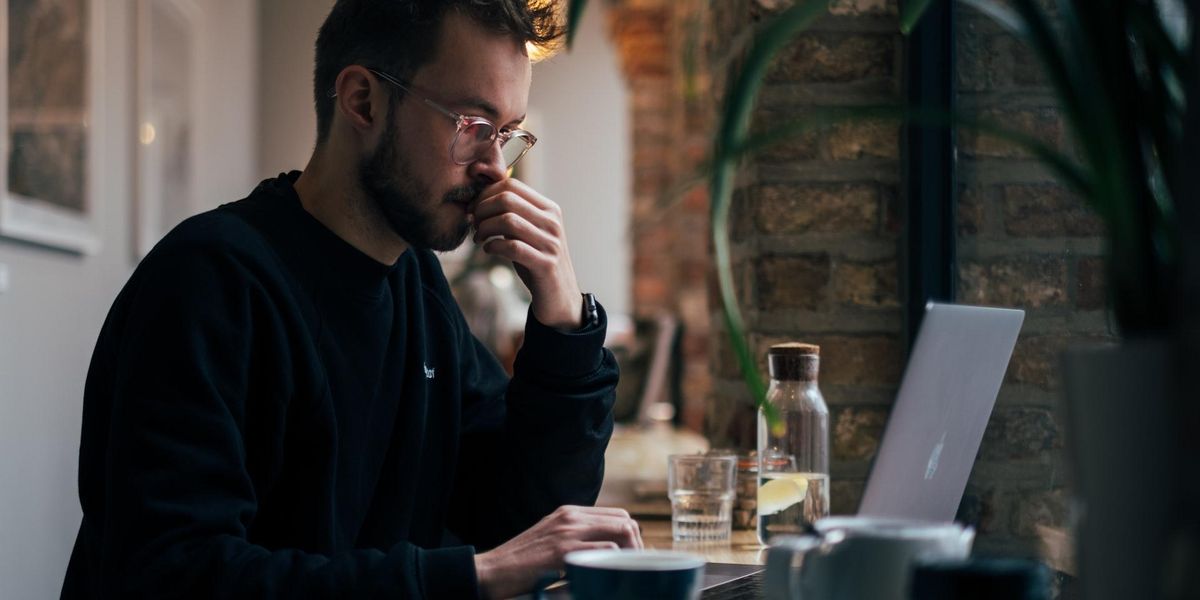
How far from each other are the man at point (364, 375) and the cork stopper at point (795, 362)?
0.70 feet

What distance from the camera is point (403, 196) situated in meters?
1.50

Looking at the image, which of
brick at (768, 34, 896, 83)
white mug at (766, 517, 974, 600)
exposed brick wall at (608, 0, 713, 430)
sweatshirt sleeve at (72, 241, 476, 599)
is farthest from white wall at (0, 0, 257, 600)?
exposed brick wall at (608, 0, 713, 430)

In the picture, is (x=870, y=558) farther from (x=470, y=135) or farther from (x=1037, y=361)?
(x=1037, y=361)

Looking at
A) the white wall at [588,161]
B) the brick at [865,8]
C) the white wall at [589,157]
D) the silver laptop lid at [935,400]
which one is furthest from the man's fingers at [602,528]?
the white wall at [588,161]

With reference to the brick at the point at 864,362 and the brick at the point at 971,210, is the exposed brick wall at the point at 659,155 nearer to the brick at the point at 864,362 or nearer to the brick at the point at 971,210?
the brick at the point at 864,362

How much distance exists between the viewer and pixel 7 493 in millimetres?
2863

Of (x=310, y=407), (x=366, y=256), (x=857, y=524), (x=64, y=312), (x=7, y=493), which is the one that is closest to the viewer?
(x=857, y=524)

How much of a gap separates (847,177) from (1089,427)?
57.0 inches

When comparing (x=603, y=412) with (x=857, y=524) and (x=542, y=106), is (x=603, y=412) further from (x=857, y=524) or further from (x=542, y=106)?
(x=542, y=106)

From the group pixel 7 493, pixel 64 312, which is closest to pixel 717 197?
pixel 7 493

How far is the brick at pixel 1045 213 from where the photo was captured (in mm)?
1516

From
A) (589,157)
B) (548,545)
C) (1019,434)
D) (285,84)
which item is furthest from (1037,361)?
(589,157)

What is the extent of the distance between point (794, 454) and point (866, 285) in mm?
541

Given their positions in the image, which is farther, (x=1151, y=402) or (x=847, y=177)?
(x=847, y=177)
